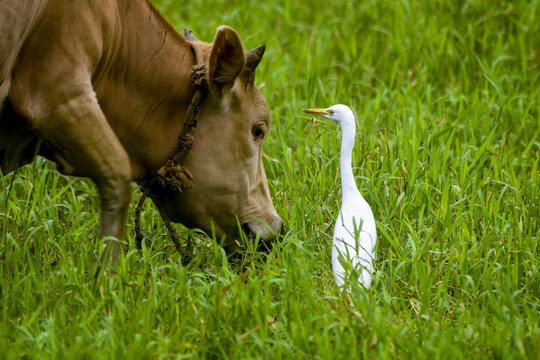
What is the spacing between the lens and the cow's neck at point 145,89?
3844mm

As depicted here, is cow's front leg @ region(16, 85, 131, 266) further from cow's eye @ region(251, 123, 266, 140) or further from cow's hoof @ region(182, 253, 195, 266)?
cow's eye @ region(251, 123, 266, 140)

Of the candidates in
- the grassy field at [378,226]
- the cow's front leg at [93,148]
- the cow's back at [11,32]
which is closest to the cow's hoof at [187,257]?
the grassy field at [378,226]

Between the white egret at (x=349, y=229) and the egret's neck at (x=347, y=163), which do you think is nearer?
the white egret at (x=349, y=229)

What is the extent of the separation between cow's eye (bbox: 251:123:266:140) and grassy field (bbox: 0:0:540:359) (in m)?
0.56

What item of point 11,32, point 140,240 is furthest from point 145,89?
point 140,240

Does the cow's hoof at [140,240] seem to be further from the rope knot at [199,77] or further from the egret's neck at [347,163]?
the egret's neck at [347,163]

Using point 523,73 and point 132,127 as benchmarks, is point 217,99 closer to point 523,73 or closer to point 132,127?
point 132,127

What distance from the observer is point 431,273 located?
157 inches

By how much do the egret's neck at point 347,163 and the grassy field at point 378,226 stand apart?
31cm

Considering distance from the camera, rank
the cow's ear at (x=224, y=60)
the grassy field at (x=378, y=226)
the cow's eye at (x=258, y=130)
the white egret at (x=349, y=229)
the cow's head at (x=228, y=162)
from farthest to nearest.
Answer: the cow's eye at (x=258, y=130) → the cow's head at (x=228, y=162) → the white egret at (x=349, y=229) → the cow's ear at (x=224, y=60) → the grassy field at (x=378, y=226)

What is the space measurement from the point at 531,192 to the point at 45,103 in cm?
292

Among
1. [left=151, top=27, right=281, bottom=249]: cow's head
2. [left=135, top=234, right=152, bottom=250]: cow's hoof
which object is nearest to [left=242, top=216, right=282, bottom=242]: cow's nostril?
[left=151, top=27, right=281, bottom=249]: cow's head

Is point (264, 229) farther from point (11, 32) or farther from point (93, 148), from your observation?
point (11, 32)

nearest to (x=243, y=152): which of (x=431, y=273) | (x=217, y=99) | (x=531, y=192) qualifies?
(x=217, y=99)
